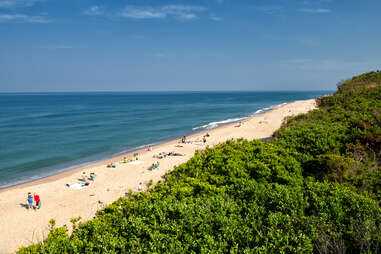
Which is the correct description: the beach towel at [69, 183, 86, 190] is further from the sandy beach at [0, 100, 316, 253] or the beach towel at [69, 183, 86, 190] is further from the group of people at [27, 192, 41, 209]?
the group of people at [27, 192, 41, 209]

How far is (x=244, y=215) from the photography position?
6.04 meters

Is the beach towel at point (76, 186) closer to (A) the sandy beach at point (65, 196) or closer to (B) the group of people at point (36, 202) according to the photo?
(A) the sandy beach at point (65, 196)

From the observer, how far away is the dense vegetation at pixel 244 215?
16.4 feet

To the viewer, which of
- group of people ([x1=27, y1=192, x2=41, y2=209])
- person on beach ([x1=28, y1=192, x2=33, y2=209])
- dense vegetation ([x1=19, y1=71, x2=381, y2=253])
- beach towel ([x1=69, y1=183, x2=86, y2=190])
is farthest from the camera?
beach towel ([x1=69, y1=183, x2=86, y2=190])

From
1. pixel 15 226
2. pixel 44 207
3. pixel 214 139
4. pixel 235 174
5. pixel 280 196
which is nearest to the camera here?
pixel 280 196

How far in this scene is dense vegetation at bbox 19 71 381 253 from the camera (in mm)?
4988

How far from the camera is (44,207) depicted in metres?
15.3

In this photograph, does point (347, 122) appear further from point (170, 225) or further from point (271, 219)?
→ point (170, 225)

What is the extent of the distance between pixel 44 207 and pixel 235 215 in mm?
14823

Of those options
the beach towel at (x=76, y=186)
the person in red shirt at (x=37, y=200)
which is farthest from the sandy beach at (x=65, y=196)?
the person in red shirt at (x=37, y=200)

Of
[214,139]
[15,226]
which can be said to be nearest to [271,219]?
[15,226]

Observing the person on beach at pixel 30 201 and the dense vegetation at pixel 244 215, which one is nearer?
the dense vegetation at pixel 244 215

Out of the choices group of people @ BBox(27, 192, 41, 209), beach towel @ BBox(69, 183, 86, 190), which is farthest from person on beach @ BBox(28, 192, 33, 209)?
beach towel @ BBox(69, 183, 86, 190)

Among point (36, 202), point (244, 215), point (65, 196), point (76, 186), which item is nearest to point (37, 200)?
point (36, 202)
